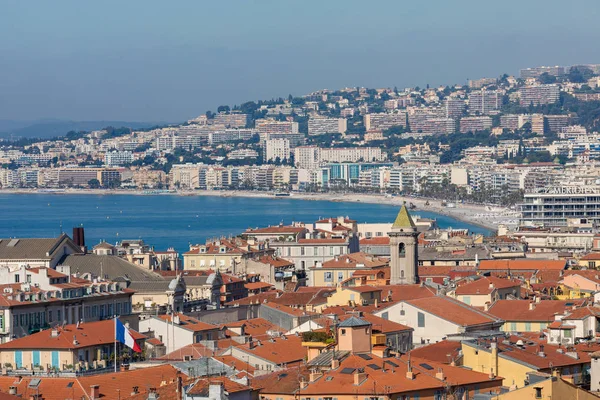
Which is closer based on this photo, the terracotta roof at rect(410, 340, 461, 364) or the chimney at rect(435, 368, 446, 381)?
the chimney at rect(435, 368, 446, 381)

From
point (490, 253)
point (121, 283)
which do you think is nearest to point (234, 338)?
point (121, 283)

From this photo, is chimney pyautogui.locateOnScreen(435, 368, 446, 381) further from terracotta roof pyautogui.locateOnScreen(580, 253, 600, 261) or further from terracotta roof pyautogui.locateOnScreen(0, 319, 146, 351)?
terracotta roof pyautogui.locateOnScreen(580, 253, 600, 261)

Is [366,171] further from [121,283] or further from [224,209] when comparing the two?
[121,283]

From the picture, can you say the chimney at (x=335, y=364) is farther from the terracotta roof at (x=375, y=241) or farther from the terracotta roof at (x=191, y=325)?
the terracotta roof at (x=375, y=241)

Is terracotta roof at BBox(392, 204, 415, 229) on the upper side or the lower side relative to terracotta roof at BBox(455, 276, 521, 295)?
upper

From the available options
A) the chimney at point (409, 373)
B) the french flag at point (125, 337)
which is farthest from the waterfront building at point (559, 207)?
the chimney at point (409, 373)

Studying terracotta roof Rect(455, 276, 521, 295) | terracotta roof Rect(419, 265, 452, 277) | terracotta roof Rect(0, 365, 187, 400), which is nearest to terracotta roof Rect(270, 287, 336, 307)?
terracotta roof Rect(455, 276, 521, 295)
